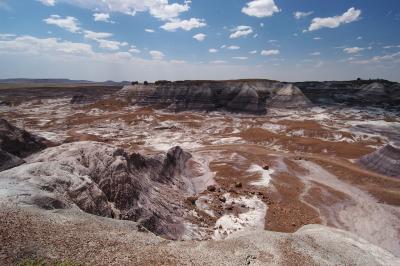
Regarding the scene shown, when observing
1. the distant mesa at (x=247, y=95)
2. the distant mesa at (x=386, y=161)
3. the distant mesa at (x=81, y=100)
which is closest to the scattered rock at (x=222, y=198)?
the distant mesa at (x=386, y=161)

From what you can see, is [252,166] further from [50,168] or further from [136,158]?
[50,168]

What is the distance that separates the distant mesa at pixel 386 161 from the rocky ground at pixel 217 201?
3.97ft

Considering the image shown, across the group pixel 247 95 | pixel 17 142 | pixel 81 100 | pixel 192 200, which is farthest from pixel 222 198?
pixel 81 100

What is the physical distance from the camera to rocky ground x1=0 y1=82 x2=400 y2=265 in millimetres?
A: 15469

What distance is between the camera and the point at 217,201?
34781 mm

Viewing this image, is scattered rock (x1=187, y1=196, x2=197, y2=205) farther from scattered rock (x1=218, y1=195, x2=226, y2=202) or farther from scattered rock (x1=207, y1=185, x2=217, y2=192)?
scattered rock (x1=207, y1=185, x2=217, y2=192)

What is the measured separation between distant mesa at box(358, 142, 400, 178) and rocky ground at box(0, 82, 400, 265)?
47.6 inches

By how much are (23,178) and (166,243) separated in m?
11.6

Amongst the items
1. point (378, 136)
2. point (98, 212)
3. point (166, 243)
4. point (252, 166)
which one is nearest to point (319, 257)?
point (166, 243)

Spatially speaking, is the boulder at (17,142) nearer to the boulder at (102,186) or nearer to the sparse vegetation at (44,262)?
the boulder at (102,186)

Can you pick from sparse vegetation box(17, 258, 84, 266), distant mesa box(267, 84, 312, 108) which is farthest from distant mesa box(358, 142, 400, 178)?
distant mesa box(267, 84, 312, 108)

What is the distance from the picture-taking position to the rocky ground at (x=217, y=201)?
15469 millimetres

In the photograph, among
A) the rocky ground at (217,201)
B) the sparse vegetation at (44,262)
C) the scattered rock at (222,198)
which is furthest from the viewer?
the scattered rock at (222,198)

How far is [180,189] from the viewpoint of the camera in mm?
37062
